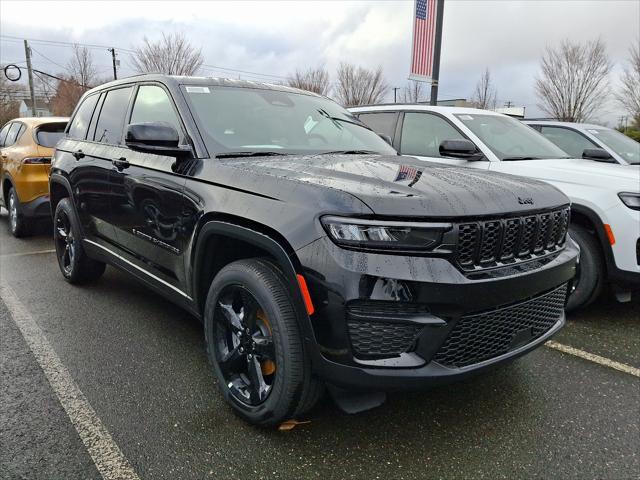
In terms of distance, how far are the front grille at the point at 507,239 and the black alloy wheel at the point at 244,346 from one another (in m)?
0.94

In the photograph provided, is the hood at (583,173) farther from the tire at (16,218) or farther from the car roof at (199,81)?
the tire at (16,218)

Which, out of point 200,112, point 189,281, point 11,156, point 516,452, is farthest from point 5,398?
point 11,156

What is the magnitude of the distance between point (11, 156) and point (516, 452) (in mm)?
7085

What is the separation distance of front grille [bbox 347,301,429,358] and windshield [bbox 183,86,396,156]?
1.33 m

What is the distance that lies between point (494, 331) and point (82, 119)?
13.4 ft

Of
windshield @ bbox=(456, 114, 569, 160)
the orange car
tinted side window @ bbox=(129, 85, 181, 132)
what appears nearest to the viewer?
tinted side window @ bbox=(129, 85, 181, 132)

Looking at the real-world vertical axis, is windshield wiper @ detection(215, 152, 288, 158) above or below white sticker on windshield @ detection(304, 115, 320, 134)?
below

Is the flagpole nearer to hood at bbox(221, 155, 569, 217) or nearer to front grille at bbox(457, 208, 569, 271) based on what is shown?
hood at bbox(221, 155, 569, 217)

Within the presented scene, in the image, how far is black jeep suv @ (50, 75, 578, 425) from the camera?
6.58 feet

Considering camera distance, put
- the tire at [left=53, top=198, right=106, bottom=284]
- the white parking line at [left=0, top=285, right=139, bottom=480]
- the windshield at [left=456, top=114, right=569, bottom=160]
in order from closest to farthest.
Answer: the white parking line at [left=0, top=285, right=139, bottom=480]
the tire at [left=53, top=198, right=106, bottom=284]
the windshield at [left=456, top=114, right=569, bottom=160]

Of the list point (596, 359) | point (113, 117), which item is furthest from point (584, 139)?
point (113, 117)

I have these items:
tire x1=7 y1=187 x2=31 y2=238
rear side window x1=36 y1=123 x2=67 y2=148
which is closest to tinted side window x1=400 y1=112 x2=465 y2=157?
rear side window x1=36 y1=123 x2=67 y2=148

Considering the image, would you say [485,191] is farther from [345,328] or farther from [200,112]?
[200,112]

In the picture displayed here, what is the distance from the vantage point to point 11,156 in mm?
6852
